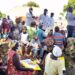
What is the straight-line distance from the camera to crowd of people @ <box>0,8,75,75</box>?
1215 cm

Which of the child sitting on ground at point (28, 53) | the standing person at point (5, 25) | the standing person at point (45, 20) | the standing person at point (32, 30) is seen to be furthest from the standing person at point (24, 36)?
the standing person at point (5, 25)

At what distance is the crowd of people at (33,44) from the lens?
1215cm

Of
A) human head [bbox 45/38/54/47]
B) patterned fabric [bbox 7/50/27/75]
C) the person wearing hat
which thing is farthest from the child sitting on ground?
patterned fabric [bbox 7/50/27/75]

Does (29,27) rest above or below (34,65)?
above

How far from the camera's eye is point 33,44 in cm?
1576

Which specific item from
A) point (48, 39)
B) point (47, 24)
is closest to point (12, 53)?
point (48, 39)

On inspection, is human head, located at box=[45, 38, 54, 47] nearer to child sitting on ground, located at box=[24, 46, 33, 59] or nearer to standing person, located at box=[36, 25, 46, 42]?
standing person, located at box=[36, 25, 46, 42]

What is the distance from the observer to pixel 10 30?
16844 mm

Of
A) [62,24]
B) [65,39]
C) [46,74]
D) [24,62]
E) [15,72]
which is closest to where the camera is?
[46,74]

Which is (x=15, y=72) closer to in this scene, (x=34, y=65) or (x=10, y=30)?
(x=34, y=65)

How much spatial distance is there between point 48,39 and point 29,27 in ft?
4.43

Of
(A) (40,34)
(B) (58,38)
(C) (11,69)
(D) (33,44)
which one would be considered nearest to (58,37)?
(B) (58,38)

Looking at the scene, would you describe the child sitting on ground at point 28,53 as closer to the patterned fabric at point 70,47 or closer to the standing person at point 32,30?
the standing person at point 32,30

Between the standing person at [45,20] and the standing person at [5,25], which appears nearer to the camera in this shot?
the standing person at [45,20]
